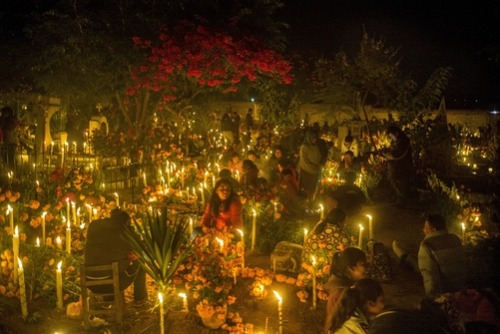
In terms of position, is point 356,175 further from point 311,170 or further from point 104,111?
point 104,111

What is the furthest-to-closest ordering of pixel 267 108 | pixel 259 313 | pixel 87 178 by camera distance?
pixel 267 108 → pixel 87 178 → pixel 259 313

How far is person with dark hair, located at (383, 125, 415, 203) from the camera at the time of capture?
1133 centimetres

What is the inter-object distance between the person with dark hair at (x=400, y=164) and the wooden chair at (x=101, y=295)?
23.1 ft

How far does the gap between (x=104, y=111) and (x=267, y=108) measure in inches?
228

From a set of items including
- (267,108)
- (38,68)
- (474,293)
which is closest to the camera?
(474,293)

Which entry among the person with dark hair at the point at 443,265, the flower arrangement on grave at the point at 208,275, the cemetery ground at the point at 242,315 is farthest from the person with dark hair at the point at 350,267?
the flower arrangement on grave at the point at 208,275

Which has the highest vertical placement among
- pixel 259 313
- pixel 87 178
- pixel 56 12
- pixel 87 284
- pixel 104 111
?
pixel 56 12

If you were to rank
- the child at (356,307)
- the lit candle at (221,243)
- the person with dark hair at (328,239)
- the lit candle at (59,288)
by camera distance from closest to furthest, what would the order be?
the child at (356,307) → the lit candle at (59,288) → the lit candle at (221,243) → the person with dark hair at (328,239)

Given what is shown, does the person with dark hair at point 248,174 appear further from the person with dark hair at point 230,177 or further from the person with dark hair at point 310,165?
the person with dark hair at point 310,165

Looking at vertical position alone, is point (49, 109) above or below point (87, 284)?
above

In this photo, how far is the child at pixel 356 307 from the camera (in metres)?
4.68

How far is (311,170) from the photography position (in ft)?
37.6

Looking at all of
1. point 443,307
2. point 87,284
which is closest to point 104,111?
point 87,284

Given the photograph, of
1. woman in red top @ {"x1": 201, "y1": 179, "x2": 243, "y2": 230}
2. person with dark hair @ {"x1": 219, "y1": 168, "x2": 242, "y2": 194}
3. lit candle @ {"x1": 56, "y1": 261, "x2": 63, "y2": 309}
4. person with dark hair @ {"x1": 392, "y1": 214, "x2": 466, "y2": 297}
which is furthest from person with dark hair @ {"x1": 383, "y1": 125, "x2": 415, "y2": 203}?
lit candle @ {"x1": 56, "y1": 261, "x2": 63, "y2": 309}
